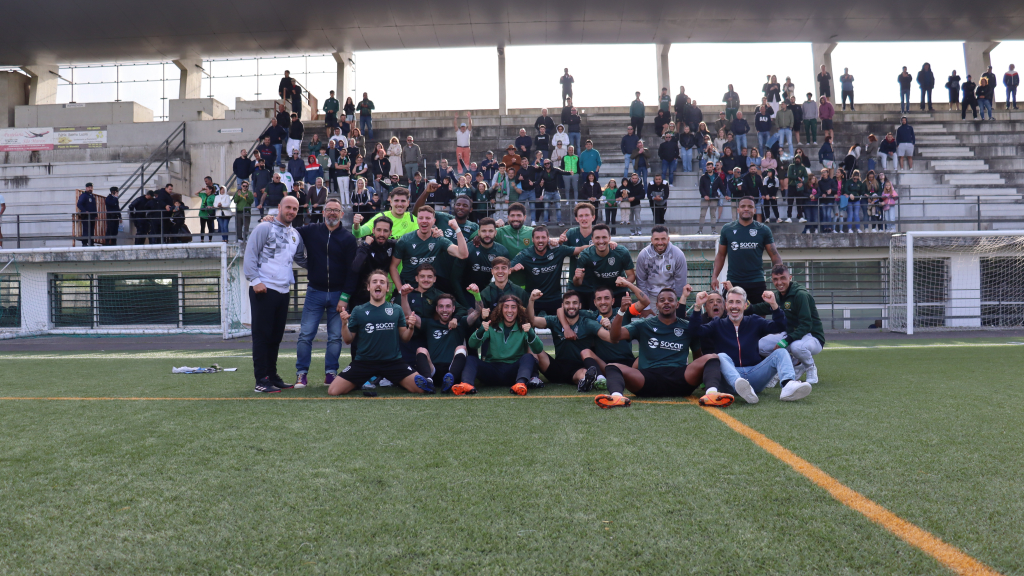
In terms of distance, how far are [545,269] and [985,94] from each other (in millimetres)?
22760

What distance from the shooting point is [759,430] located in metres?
4.85

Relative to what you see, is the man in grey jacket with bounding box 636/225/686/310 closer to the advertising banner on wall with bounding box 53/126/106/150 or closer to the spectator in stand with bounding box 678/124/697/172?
the spectator in stand with bounding box 678/124/697/172

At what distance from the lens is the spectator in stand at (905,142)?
68.3 feet

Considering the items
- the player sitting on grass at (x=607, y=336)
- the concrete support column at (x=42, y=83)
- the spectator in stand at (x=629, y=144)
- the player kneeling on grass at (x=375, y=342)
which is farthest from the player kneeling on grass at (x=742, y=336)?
the concrete support column at (x=42, y=83)

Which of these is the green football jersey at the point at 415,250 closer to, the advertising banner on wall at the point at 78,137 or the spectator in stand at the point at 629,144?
the spectator in stand at the point at 629,144

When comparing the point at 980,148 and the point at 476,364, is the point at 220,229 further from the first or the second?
the point at 980,148

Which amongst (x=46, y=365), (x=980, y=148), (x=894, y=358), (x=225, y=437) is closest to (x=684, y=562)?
(x=225, y=437)

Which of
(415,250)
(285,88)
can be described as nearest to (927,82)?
(285,88)

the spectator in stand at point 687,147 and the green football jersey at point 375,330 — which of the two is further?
the spectator in stand at point 687,147

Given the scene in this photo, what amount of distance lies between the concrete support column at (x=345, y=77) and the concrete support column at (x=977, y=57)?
22728mm

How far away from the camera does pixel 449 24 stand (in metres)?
25.1

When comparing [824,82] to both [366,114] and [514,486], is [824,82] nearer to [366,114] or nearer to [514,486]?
[366,114]

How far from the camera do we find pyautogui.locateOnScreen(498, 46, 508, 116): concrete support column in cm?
2592

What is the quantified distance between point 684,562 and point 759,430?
8.10 ft
